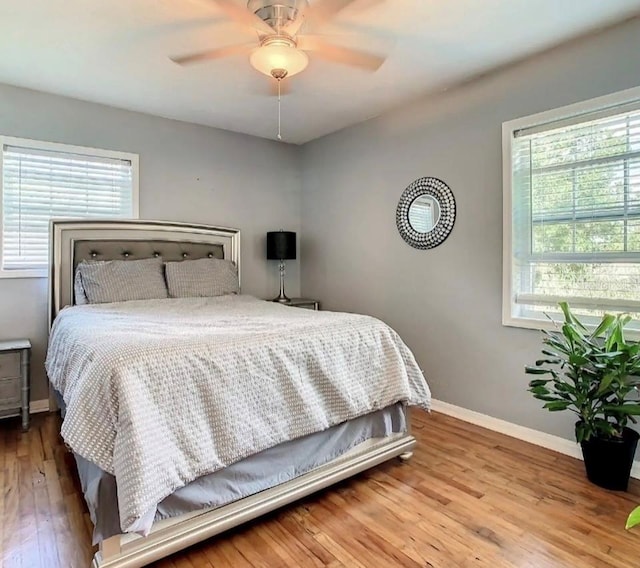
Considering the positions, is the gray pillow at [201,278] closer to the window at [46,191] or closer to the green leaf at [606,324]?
the window at [46,191]

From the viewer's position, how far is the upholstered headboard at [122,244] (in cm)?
322

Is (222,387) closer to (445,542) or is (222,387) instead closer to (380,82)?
(445,542)

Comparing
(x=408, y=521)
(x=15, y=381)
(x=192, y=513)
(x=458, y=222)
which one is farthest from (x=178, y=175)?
(x=408, y=521)

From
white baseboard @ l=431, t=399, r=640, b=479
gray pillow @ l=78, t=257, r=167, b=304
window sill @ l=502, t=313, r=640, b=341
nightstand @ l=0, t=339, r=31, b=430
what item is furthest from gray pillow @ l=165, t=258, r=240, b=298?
window sill @ l=502, t=313, r=640, b=341

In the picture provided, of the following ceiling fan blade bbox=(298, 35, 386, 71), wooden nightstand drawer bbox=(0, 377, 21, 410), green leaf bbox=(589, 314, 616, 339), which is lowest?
wooden nightstand drawer bbox=(0, 377, 21, 410)

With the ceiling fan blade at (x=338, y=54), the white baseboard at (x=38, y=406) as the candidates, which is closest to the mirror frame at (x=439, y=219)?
the ceiling fan blade at (x=338, y=54)

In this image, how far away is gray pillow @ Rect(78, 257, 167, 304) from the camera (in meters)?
3.10

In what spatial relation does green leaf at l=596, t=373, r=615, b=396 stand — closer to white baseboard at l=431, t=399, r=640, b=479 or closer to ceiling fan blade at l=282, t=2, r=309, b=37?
white baseboard at l=431, t=399, r=640, b=479

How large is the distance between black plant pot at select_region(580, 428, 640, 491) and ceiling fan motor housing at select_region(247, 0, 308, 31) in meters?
2.58

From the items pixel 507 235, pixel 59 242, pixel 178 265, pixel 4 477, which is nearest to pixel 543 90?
pixel 507 235

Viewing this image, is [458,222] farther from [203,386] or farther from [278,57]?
[203,386]

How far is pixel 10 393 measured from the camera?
2969mm

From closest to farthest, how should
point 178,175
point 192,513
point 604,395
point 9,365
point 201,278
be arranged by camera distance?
point 192,513, point 604,395, point 9,365, point 201,278, point 178,175

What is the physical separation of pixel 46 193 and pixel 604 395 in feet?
13.2
